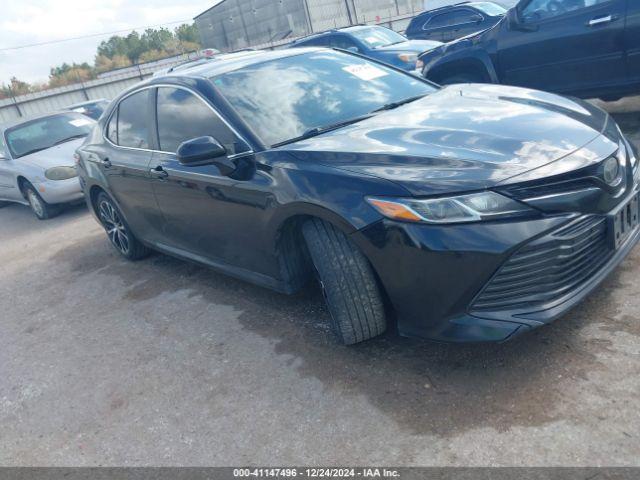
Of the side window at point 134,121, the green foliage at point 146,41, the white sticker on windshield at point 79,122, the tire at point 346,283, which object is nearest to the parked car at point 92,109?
the white sticker on windshield at point 79,122

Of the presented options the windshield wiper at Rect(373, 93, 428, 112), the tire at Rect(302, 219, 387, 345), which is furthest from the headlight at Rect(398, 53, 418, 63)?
the tire at Rect(302, 219, 387, 345)

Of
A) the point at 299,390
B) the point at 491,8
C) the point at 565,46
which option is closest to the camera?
the point at 299,390

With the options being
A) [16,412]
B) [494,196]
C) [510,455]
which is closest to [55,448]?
[16,412]

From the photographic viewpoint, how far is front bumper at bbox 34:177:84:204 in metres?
7.91

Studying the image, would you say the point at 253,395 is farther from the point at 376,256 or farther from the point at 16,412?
the point at 16,412

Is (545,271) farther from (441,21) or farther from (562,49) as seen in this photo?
(441,21)

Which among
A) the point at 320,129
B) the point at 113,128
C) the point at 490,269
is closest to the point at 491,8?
the point at 113,128

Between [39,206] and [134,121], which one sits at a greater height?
[134,121]

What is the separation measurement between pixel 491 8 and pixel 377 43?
9.87 feet

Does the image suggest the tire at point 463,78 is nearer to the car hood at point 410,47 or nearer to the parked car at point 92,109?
the car hood at point 410,47

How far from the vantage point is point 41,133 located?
8.80m

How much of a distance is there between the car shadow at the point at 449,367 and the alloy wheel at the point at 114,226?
1973mm

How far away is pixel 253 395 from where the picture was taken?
3.02 meters

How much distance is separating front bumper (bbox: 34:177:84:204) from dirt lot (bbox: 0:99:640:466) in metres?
3.88
